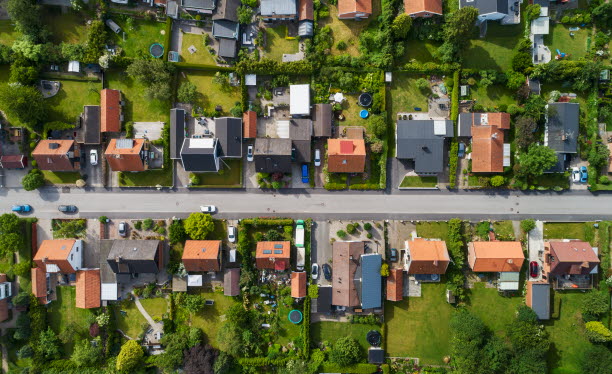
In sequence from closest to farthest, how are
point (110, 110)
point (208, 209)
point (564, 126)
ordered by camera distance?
point (564, 126) → point (110, 110) → point (208, 209)

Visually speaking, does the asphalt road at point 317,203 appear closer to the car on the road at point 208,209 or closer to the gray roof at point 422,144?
the car on the road at point 208,209

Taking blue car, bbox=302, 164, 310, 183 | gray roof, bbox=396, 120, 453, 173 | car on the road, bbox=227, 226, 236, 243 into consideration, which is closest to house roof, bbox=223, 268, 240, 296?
car on the road, bbox=227, 226, 236, 243

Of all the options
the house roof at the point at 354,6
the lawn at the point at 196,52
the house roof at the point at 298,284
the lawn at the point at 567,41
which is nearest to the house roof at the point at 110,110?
the lawn at the point at 196,52

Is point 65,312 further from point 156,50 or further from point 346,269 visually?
point 346,269

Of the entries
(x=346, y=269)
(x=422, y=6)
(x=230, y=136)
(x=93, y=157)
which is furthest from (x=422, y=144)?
(x=93, y=157)

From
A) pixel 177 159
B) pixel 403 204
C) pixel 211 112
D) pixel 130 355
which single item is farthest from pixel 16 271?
Answer: pixel 403 204

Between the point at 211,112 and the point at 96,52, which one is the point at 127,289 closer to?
the point at 211,112
